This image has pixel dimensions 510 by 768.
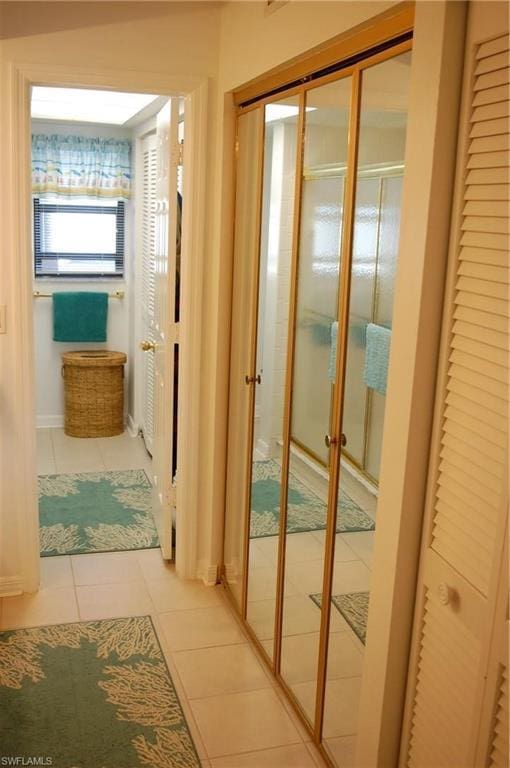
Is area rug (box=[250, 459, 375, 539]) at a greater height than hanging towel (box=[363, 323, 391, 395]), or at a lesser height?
lesser

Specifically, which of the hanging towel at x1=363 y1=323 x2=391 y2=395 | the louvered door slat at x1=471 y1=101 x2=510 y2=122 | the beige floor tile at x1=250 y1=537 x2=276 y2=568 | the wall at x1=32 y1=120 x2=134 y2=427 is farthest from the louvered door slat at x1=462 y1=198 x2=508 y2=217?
the wall at x1=32 y1=120 x2=134 y2=427

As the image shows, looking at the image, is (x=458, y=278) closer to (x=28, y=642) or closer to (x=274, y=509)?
(x=274, y=509)

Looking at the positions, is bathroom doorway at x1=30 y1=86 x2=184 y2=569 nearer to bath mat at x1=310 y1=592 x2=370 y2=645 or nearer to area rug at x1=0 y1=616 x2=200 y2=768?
area rug at x1=0 y1=616 x2=200 y2=768

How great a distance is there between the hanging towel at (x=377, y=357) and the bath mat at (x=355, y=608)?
58 cm

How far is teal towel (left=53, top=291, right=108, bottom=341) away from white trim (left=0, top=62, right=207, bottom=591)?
2361 mm

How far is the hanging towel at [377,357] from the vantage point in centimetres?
207

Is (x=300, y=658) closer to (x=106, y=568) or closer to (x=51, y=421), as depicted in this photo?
(x=106, y=568)

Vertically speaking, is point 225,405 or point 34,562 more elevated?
point 225,405

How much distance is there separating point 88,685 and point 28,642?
0.37m

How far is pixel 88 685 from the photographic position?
2783 millimetres

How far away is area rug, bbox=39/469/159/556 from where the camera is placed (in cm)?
388

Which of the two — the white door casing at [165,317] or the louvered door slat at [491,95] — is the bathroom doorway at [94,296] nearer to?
the white door casing at [165,317]

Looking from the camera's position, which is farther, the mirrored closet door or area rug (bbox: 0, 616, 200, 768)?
area rug (bbox: 0, 616, 200, 768)

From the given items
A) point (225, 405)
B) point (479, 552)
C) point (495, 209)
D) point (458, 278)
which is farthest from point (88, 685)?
point (495, 209)
